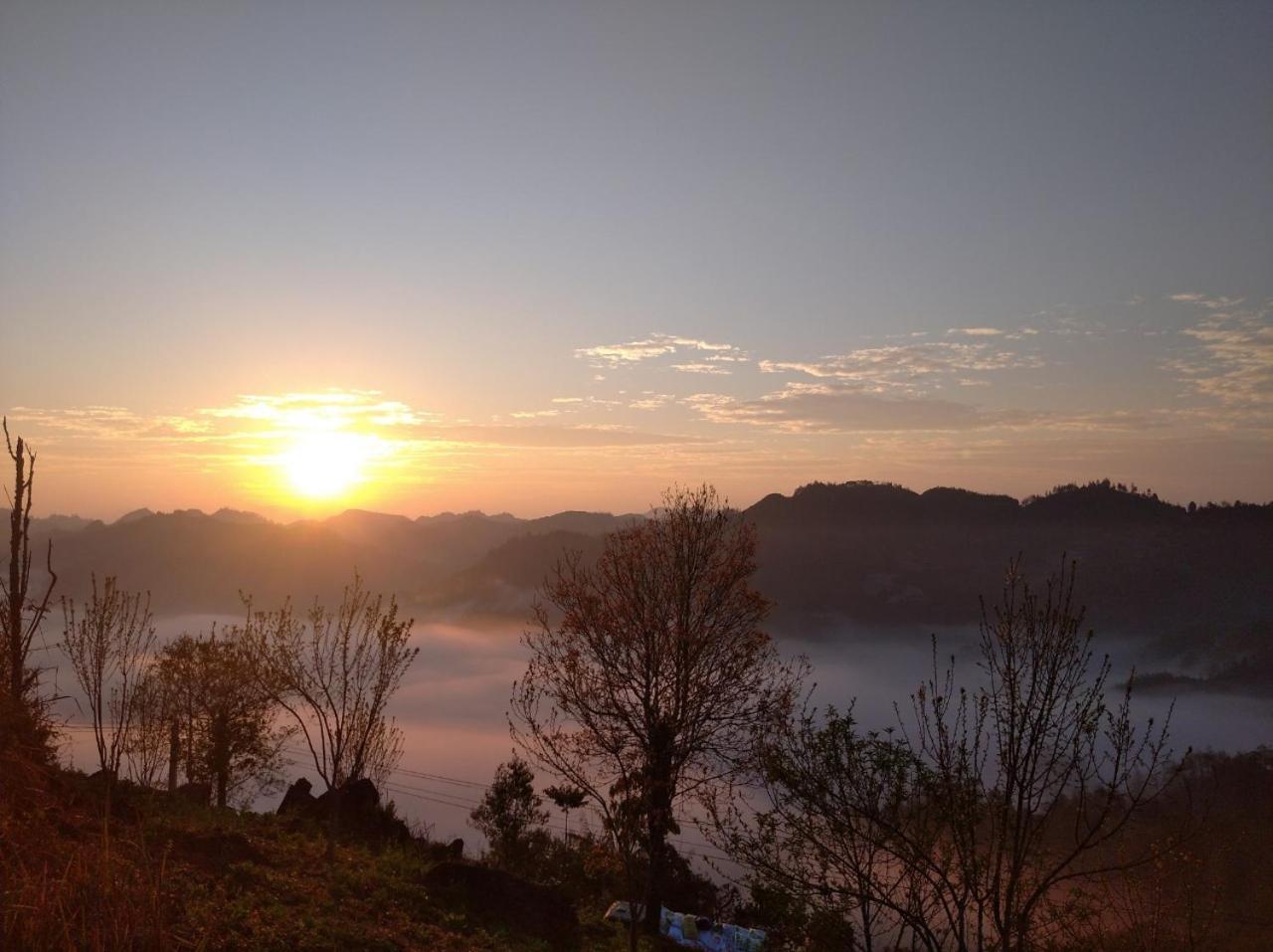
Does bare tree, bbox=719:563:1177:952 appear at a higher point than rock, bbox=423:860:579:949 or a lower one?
higher

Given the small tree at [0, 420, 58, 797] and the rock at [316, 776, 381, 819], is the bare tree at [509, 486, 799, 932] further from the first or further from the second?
the small tree at [0, 420, 58, 797]

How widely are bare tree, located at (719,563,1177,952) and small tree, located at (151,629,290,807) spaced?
114 ft

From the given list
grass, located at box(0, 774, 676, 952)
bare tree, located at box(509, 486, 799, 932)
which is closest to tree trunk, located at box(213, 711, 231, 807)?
grass, located at box(0, 774, 676, 952)

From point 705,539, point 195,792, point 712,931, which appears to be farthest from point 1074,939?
point 195,792

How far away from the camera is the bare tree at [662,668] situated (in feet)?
78.7

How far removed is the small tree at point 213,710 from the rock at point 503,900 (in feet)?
84.4

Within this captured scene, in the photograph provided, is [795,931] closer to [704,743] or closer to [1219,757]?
[704,743]

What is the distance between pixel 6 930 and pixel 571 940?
48.3 ft

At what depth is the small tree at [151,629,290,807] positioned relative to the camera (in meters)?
43.2

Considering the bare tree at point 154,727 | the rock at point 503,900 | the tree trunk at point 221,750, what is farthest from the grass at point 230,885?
the tree trunk at point 221,750

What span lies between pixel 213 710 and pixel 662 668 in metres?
30.6

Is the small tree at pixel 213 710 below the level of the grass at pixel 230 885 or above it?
below

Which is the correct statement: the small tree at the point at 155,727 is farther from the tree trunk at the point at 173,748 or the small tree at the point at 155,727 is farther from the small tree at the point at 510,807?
the small tree at the point at 510,807

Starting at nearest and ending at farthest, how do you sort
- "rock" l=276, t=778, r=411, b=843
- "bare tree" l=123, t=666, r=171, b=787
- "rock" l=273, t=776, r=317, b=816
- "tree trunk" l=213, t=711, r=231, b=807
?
"rock" l=276, t=778, r=411, b=843
"rock" l=273, t=776, r=317, b=816
"bare tree" l=123, t=666, r=171, b=787
"tree trunk" l=213, t=711, r=231, b=807
